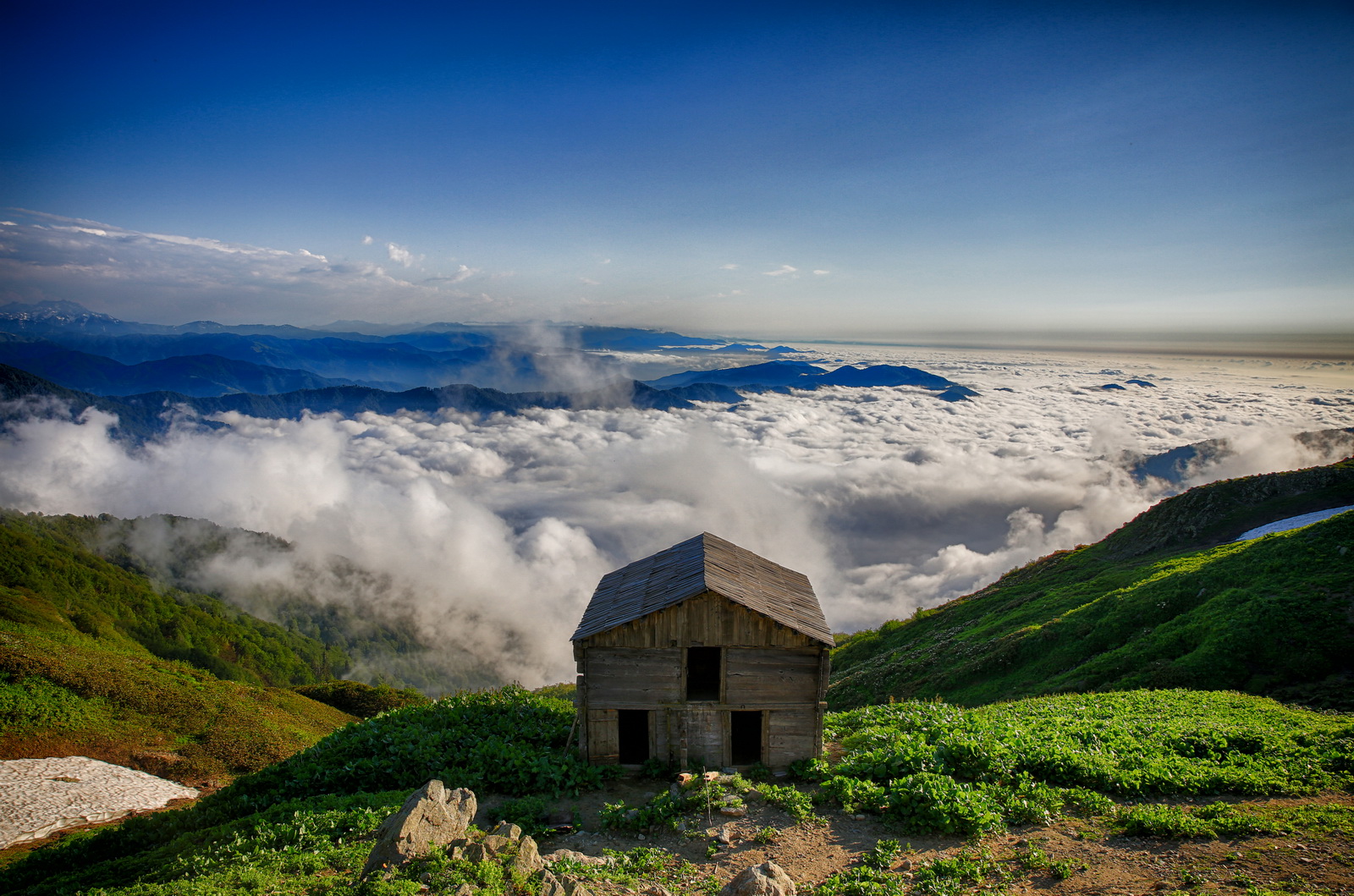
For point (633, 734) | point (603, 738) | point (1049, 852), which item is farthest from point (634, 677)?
point (1049, 852)

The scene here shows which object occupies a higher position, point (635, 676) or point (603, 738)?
point (635, 676)

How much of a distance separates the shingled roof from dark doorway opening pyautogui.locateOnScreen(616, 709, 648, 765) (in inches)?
130

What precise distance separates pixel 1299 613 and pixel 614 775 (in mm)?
28197

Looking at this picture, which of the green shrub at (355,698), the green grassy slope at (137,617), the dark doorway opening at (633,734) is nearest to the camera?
the dark doorway opening at (633,734)

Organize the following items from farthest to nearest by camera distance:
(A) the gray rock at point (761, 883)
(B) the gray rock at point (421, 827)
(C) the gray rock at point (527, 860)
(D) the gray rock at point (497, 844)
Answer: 1. (D) the gray rock at point (497, 844)
2. (B) the gray rock at point (421, 827)
3. (C) the gray rock at point (527, 860)
4. (A) the gray rock at point (761, 883)

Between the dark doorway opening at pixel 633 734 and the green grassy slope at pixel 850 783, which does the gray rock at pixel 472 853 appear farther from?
the dark doorway opening at pixel 633 734

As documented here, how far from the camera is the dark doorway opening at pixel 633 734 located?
1955 cm

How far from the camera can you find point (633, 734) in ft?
67.1

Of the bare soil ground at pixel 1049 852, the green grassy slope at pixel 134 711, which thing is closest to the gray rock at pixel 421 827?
the bare soil ground at pixel 1049 852

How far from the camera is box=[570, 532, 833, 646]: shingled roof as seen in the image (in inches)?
721

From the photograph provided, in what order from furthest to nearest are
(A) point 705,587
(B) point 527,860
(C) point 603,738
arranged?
(C) point 603,738 < (A) point 705,587 < (B) point 527,860

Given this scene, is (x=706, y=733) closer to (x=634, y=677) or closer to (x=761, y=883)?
(x=634, y=677)

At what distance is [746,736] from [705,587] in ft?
21.5

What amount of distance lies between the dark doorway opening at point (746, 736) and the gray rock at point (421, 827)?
8.90m
